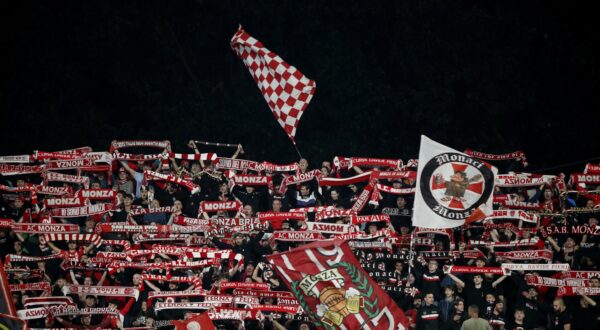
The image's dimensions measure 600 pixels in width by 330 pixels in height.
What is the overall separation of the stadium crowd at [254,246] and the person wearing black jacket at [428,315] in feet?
0.07

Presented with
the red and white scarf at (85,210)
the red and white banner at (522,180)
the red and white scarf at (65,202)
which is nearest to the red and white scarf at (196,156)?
the red and white scarf at (85,210)

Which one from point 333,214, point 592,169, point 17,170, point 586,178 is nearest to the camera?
point 333,214

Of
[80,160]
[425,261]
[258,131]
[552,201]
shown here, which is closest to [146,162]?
[80,160]

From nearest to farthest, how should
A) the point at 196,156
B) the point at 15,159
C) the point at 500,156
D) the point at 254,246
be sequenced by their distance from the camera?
the point at 254,246 → the point at 196,156 → the point at 15,159 → the point at 500,156

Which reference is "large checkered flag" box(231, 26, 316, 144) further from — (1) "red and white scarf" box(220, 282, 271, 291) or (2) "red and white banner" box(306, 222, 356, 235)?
(1) "red and white scarf" box(220, 282, 271, 291)

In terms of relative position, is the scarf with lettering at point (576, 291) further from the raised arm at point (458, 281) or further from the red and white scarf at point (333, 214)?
the red and white scarf at point (333, 214)

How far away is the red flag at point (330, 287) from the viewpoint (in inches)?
479

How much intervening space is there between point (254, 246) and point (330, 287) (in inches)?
207

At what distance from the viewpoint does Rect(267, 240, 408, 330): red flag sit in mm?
12164

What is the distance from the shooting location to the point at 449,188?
48.0 ft

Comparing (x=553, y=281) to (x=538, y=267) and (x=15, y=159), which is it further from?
(x=15, y=159)

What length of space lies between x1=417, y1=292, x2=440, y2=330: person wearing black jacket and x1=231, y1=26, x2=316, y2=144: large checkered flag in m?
4.71

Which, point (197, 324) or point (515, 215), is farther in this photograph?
point (515, 215)

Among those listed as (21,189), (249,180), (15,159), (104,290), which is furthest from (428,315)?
(15,159)
